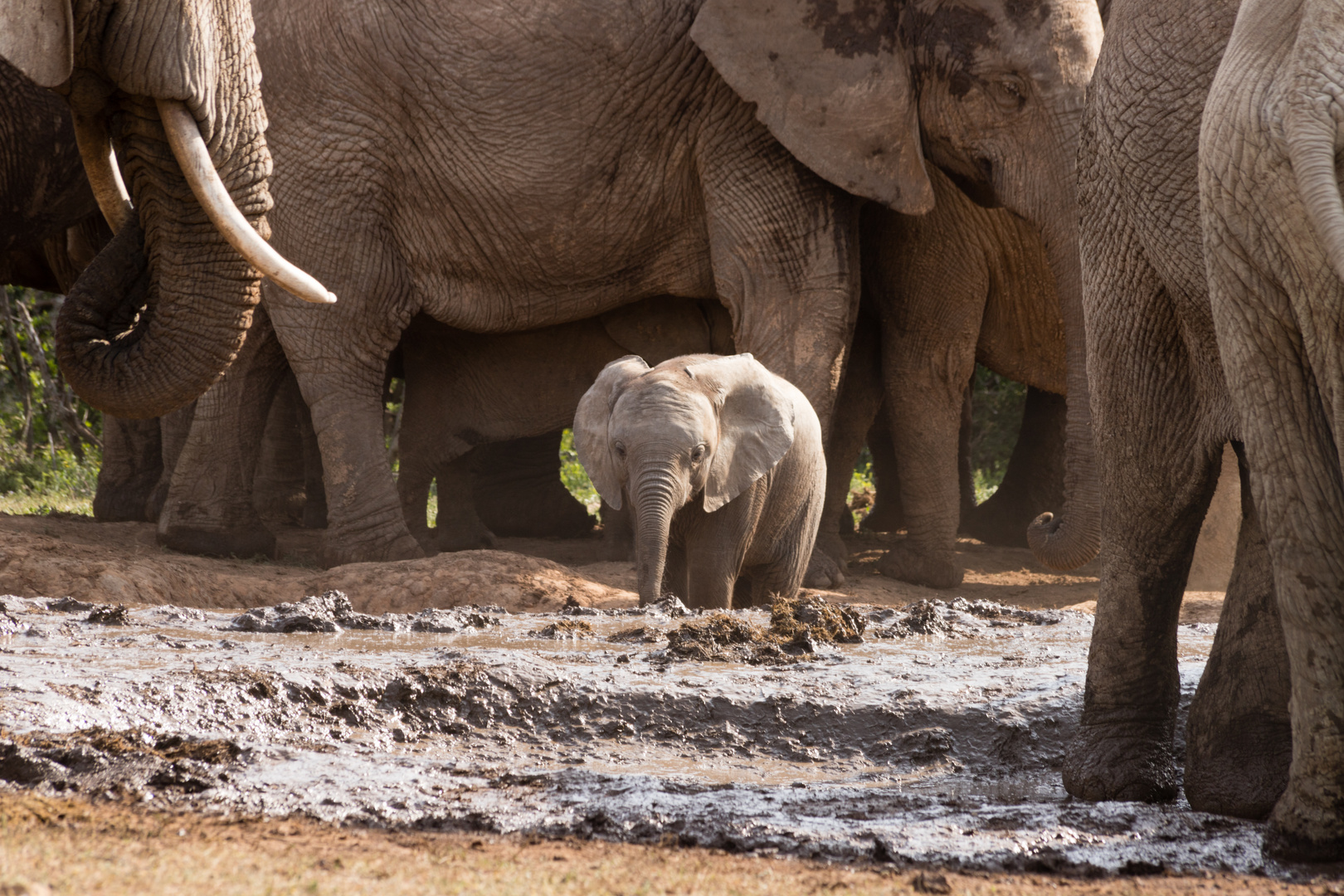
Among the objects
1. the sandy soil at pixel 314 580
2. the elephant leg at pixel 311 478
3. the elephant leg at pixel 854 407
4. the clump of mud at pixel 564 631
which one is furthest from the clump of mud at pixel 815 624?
the elephant leg at pixel 311 478

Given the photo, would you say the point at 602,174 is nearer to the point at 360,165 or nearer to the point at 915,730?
the point at 360,165

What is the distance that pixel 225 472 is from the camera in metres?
7.43

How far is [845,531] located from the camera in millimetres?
9727

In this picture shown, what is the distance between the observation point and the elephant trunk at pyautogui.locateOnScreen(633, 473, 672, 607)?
524 cm

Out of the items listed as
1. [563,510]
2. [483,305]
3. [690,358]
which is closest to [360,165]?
[483,305]

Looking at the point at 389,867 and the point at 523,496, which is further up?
the point at 523,496

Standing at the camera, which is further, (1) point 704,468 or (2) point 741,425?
(2) point 741,425

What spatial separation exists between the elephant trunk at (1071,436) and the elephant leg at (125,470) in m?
5.07

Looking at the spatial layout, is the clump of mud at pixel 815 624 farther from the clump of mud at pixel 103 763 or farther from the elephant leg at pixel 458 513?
the elephant leg at pixel 458 513

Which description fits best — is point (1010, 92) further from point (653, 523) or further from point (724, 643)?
point (724, 643)

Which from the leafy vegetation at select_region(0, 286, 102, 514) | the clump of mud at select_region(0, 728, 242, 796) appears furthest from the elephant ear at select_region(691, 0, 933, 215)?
the leafy vegetation at select_region(0, 286, 102, 514)

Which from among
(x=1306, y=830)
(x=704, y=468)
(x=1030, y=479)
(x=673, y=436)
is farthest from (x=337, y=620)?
(x=1030, y=479)

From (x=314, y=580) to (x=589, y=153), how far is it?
7.80 ft

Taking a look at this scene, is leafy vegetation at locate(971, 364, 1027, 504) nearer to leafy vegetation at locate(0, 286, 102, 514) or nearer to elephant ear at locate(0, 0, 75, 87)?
leafy vegetation at locate(0, 286, 102, 514)
